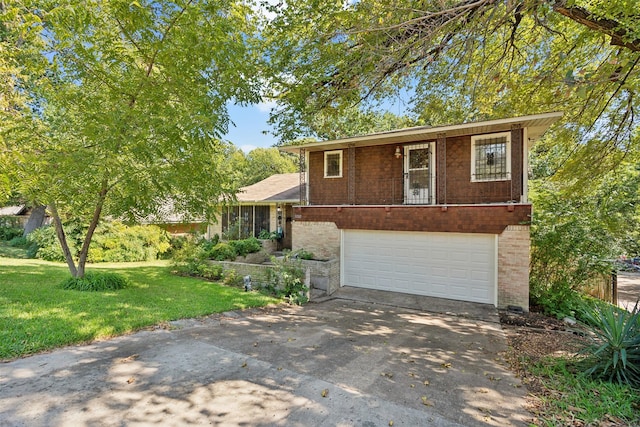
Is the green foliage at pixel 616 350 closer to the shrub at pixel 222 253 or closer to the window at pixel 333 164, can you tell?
the window at pixel 333 164

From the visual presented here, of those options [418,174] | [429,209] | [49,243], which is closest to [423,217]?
[429,209]

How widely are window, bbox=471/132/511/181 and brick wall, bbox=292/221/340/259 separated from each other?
4978 millimetres

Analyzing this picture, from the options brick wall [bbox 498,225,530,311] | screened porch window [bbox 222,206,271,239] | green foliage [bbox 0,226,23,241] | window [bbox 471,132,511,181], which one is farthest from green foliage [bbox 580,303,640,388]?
green foliage [bbox 0,226,23,241]

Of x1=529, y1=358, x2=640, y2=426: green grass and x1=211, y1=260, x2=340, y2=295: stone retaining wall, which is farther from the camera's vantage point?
x1=211, y1=260, x2=340, y2=295: stone retaining wall

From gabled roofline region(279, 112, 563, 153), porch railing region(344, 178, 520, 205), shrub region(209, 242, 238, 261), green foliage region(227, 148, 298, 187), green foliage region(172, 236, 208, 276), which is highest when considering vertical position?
green foliage region(227, 148, 298, 187)

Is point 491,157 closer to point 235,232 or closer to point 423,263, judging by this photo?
point 423,263

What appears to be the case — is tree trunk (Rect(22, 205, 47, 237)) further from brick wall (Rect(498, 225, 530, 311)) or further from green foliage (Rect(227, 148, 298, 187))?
brick wall (Rect(498, 225, 530, 311))

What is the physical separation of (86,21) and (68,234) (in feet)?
38.5

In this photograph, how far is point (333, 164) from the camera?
42.1 ft

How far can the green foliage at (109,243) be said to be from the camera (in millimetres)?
14527

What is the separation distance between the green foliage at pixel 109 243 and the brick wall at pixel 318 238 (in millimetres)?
7359

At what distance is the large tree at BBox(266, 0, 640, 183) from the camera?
6.02 metres

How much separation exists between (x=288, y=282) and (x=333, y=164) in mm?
5220

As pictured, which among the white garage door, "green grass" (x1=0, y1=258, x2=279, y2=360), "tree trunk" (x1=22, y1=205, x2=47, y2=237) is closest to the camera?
"green grass" (x1=0, y1=258, x2=279, y2=360)
